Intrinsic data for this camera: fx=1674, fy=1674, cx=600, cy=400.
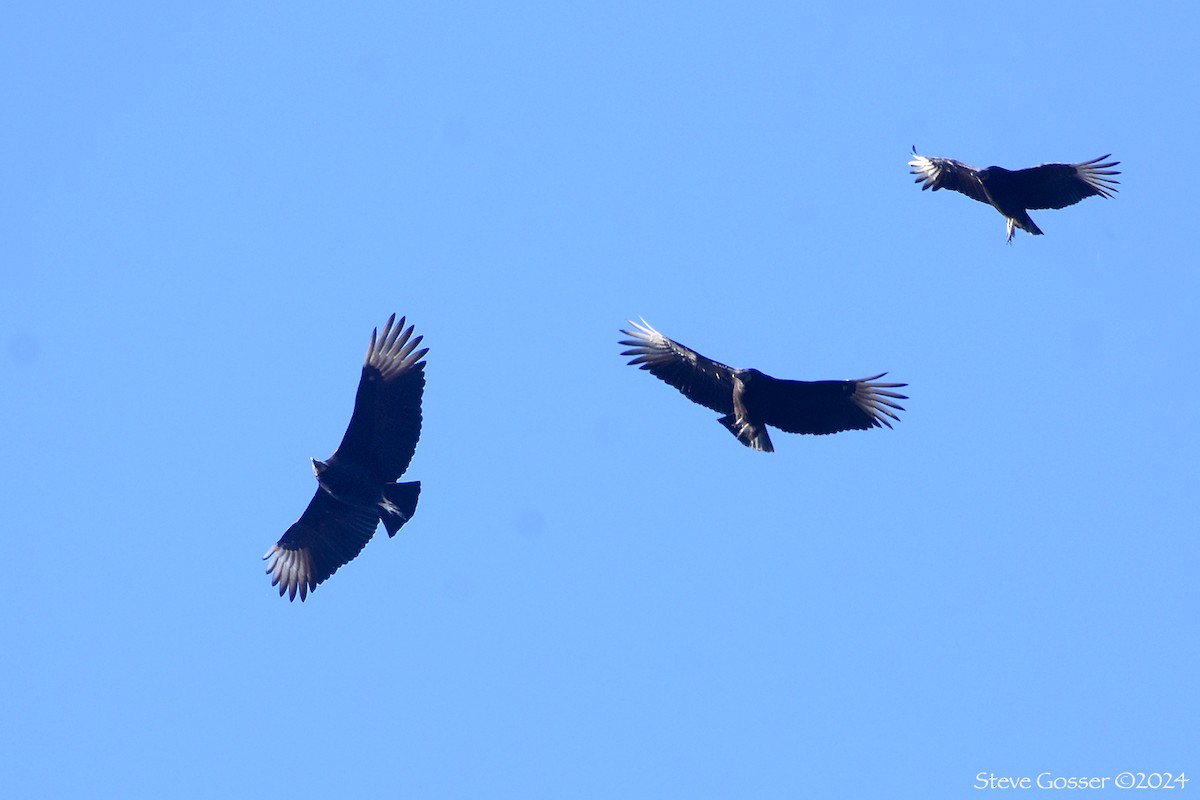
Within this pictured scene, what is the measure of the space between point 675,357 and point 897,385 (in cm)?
247

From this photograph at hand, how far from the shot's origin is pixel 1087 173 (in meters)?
20.4

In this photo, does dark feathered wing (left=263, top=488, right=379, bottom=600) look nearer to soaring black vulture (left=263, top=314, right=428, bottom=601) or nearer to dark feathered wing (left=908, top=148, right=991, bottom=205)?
soaring black vulture (left=263, top=314, right=428, bottom=601)

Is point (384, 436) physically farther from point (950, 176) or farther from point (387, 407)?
point (950, 176)

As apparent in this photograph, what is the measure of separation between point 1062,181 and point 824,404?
15.6ft

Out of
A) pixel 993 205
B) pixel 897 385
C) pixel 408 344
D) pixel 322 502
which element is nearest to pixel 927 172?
pixel 993 205

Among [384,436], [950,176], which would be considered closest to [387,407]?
[384,436]

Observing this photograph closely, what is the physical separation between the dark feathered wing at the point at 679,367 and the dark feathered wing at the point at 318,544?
416cm

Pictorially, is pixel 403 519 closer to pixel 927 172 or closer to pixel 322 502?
pixel 322 502

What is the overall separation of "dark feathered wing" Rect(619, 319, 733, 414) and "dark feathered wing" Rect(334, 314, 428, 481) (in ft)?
8.86

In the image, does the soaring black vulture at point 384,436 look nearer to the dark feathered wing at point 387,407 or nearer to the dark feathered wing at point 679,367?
the dark feathered wing at point 387,407

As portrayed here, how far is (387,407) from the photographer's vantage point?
773 inches

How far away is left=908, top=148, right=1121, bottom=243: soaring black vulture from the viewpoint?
20.3 m

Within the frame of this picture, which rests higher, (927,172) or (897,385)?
(927,172)

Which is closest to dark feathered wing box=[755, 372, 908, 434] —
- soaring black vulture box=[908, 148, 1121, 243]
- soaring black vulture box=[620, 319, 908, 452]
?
soaring black vulture box=[620, 319, 908, 452]
